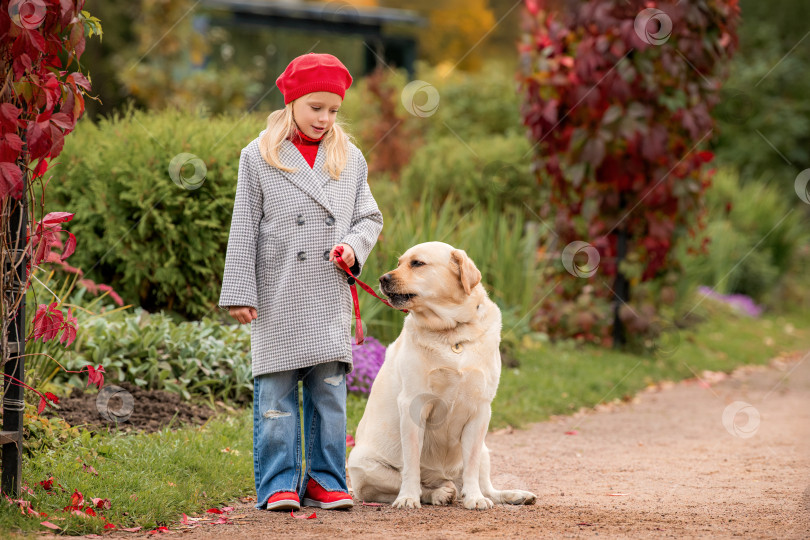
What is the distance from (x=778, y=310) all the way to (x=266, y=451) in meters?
11.6

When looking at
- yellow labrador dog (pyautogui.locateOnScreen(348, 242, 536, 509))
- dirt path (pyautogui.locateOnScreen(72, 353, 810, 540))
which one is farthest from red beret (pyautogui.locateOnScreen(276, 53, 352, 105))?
dirt path (pyautogui.locateOnScreen(72, 353, 810, 540))

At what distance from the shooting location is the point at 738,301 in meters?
12.7

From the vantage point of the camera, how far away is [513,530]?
133 inches

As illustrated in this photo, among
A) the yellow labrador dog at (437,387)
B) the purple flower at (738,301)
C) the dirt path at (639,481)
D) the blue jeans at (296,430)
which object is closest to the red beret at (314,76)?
the yellow labrador dog at (437,387)

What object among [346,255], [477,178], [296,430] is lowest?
[296,430]

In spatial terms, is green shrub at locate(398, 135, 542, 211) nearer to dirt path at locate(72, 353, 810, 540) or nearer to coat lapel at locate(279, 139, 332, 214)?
dirt path at locate(72, 353, 810, 540)

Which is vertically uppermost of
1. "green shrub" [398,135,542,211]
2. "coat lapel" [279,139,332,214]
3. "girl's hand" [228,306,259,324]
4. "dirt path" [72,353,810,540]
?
"green shrub" [398,135,542,211]

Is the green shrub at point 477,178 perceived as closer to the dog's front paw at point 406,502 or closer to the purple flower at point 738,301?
the purple flower at point 738,301

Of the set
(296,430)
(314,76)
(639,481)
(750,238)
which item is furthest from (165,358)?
(750,238)

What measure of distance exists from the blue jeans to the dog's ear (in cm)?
69

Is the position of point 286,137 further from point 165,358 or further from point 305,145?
point 165,358

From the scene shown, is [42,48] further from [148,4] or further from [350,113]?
[148,4]

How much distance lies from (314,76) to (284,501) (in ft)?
6.16

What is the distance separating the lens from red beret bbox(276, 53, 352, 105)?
149 inches
